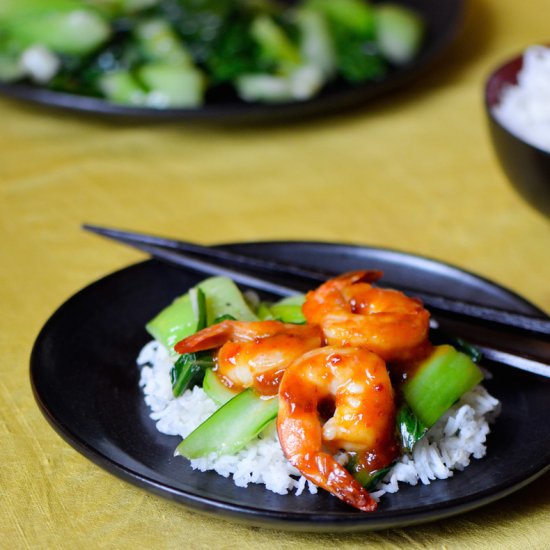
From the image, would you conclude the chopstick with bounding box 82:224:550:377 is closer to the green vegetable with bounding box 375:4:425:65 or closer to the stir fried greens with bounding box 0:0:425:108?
the stir fried greens with bounding box 0:0:425:108

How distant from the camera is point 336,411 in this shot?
4.36 feet

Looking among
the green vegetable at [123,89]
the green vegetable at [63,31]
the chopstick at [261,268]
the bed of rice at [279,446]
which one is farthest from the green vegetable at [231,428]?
the green vegetable at [63,31]

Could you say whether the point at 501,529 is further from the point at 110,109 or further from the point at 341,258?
the point at 110,109

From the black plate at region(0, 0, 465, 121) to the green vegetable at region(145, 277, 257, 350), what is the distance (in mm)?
1010

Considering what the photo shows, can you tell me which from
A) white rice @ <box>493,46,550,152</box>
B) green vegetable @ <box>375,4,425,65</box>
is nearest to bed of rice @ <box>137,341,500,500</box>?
white rice @ <box>493,46,550,152</box>

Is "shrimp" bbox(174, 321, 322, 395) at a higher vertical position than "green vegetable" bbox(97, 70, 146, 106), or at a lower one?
higher

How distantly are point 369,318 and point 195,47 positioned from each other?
5.81 feet

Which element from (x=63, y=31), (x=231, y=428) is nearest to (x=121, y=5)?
(x=63, y=31)

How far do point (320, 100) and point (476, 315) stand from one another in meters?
1.20

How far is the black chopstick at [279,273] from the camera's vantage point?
62.7 inches

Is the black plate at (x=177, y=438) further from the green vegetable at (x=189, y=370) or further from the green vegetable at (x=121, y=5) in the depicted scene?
the green vegetable at (x=121, y=5)

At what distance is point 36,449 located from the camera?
1.57 metres

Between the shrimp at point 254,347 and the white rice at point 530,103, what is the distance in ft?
3.13

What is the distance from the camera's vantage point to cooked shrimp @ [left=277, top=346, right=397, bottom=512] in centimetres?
129
